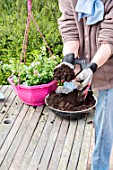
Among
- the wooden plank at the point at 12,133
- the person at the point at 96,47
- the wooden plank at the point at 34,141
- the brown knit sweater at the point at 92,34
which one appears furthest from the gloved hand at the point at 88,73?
the wooden plank at the point at 12,133

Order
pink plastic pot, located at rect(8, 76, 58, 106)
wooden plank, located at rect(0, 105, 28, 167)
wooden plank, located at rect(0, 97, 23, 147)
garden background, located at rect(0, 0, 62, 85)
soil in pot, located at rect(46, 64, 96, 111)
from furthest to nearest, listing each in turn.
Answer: garden background, located at rect(0, 0, 62, 85)
pink plastic pot, located at rect(8, 76, 58, 106)
soil in pot, located at rect(46, 64, 96, 111)
wooden plank, located at rect(0, 97, 23, 147)
wooden plank, located at rect(0, 105, 28, 167)

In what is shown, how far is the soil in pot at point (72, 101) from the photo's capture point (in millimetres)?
2789

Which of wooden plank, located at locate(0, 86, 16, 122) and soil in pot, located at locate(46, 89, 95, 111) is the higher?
soil in pot, located at locate(46, 89, 95, 111)

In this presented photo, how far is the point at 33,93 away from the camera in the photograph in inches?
117

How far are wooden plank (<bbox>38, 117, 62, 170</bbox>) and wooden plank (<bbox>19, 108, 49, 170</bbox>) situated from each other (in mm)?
76

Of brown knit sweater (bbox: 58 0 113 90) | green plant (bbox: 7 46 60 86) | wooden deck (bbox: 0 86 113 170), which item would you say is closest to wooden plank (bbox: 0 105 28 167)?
wooden deck (bbox: 0 86 113 170)

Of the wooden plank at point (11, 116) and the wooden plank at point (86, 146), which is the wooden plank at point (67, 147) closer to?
the wooden plank at point (86, 146)

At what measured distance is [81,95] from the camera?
278 cm

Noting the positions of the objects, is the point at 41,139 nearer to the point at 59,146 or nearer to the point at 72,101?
the point at 59,146

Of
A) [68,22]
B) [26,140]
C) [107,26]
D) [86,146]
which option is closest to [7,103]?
[26,140]

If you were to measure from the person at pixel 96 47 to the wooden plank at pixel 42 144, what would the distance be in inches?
13.0

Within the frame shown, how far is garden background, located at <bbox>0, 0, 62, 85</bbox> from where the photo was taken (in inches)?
186

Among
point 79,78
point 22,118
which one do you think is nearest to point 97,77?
point 79,78

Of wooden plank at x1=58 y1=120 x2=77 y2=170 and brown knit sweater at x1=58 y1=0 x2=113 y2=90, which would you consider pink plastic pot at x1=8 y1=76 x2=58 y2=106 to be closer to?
wooden plank at x1=58 y1=120 x2=77 y2=170
